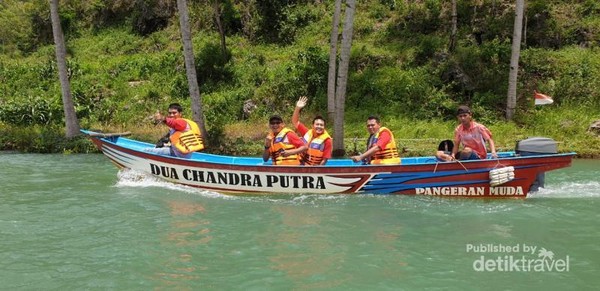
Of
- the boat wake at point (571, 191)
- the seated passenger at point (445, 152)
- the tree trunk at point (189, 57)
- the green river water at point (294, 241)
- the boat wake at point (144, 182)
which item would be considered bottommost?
the boat wake at point (571, 191)

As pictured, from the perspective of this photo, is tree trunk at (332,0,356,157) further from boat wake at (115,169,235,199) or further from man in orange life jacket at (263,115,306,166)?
boat wake at (115,169,235,199)

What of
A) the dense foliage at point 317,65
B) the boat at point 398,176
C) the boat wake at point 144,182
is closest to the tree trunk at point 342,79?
the boat at point 398,176

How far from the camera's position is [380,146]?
9164 millimetres

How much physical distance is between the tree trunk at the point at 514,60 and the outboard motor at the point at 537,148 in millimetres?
7803

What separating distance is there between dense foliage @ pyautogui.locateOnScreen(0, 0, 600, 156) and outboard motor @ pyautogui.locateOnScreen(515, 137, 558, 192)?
329 inches

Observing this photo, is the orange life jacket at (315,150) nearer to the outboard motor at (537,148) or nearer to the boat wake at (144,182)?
the boat wake at (144,182)

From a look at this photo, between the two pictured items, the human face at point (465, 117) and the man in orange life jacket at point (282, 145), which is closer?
the human face at point (465, 117)

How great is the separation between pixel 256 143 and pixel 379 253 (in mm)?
9814

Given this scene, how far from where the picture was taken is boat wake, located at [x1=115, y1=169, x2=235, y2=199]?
1008cm

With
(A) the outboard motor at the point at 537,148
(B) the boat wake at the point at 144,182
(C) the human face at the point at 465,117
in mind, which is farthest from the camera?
(B) the boat wake at the point at 144,182

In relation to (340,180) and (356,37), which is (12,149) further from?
(356,37)

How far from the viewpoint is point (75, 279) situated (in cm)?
550

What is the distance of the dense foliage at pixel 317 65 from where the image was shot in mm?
18469

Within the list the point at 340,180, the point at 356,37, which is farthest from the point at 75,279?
the point at 356,37
